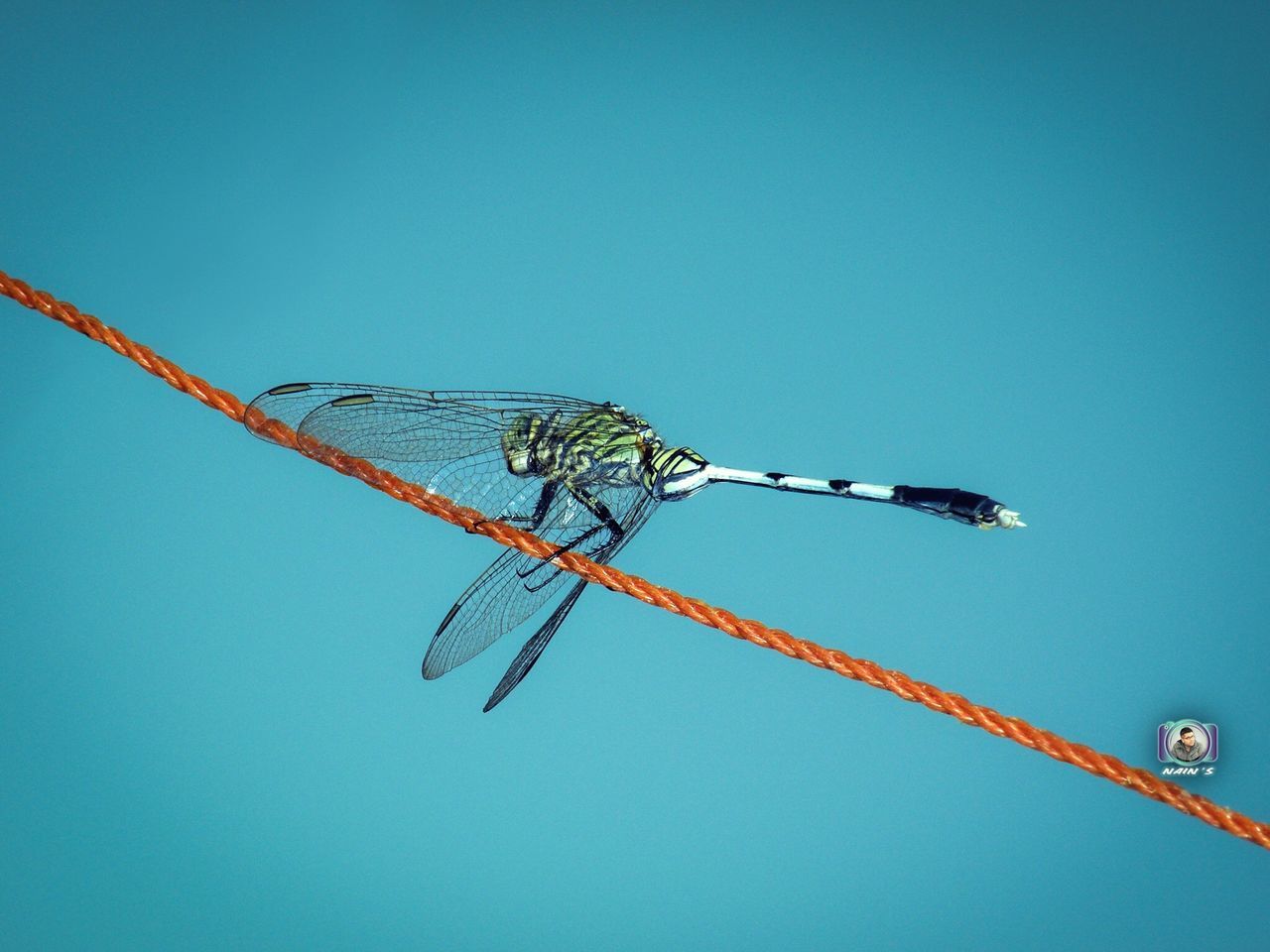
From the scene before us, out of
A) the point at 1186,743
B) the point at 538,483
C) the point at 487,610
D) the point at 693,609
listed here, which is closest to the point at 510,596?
the point at 487,610

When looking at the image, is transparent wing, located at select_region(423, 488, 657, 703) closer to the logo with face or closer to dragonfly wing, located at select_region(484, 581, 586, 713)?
dragonfly wing, located at select_region(484, 581, 586, 713)

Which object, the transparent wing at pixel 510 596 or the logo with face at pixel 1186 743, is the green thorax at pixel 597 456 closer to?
the transparent wing at pixel 510 596

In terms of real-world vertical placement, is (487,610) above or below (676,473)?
below

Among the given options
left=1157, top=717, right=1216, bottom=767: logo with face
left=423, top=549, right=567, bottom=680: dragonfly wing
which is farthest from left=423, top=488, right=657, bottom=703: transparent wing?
left=1157, top=717, right=1216, bottom=767: logo with face

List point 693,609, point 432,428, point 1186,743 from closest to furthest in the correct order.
Result: point 693,609 < point 432,428 < point 1186,743

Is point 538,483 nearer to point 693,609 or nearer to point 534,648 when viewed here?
point 534,648
